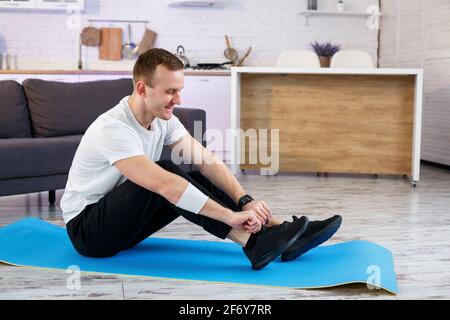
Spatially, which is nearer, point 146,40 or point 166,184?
point 166,184

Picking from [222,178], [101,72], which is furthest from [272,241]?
[101,72]

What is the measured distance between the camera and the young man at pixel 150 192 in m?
2.35

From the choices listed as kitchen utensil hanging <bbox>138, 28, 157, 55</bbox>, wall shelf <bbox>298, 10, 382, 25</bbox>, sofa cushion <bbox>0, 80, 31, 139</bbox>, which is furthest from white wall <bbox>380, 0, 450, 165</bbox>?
sofa cushion <bbox>0, 80, 31, 139</bbox>

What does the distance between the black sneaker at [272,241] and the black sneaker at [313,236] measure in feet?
0.27

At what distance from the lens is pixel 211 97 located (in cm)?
667

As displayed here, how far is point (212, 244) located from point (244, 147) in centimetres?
284

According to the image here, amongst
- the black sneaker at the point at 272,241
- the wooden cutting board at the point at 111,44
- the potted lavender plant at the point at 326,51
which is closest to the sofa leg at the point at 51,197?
the black sneaker at the point at 272,241

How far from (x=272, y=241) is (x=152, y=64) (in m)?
0.79

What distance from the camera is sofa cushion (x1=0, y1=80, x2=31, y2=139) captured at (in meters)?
4.25

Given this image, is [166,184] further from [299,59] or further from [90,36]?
[90,36]

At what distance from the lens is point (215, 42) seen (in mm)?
7316

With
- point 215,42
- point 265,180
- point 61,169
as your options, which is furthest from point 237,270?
point 215,42

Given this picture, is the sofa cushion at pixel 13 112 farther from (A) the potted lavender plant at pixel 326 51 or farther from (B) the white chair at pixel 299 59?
(A) the potted lavender plant at pixel 326 51
